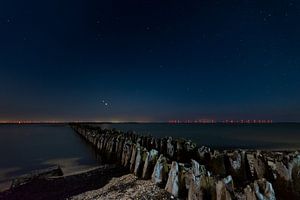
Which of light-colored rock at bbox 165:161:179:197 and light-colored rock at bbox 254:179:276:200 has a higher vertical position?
light-colored rock at bbox 254:179:276:200

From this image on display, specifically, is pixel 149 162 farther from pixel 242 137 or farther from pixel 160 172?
pixel 242 137

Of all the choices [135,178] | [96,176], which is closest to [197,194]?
[135,178]

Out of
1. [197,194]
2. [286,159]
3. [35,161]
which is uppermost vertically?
[286,159]

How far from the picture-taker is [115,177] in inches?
366

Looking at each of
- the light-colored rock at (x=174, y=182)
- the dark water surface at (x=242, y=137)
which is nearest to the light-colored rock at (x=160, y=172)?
the light-colored rock at (x=174, y=182)

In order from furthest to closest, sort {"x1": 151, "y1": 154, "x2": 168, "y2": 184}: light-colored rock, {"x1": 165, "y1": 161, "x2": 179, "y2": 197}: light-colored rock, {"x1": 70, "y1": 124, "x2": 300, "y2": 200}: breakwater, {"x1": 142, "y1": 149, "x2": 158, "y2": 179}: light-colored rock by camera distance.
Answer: {"x1": 142, "y1": 149, "x2": 158, "y2": 179}: light-colored rock
{"x1": 151, "y1": 154, "x2": 168, "y2": 184}: light-colored rock
{"x1": 165, "y1": 161, "x2": 179, "y2": 197}: light-colored rock
{"x1": 70, "y1": 124, "x2": 300, "y2": 200}: breakwater

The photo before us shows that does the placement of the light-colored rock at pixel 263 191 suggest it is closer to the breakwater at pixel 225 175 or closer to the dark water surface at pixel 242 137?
the breakwater at pixel 225 175

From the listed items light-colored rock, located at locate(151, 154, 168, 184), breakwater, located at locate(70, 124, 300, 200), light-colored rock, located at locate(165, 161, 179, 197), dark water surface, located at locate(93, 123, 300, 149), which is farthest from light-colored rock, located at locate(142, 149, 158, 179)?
dark water surface, located at locate(93, 123, 300, 149)

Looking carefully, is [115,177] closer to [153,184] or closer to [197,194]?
[153,184]

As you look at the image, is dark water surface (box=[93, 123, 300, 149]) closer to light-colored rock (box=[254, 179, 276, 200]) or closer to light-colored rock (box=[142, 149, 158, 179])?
light-colored rock (box=[142, 149, 158, 179])

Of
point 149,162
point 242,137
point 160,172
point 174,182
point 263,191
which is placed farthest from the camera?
point 242,137

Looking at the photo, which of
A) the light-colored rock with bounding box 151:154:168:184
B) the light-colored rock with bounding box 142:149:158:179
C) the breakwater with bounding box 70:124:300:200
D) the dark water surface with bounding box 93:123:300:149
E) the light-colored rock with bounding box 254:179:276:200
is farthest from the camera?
the dark water surface with bounding box 93:123:300:149

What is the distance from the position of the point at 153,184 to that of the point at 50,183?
435 centimetres

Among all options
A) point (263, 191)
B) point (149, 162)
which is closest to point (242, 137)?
point (149, 162)
